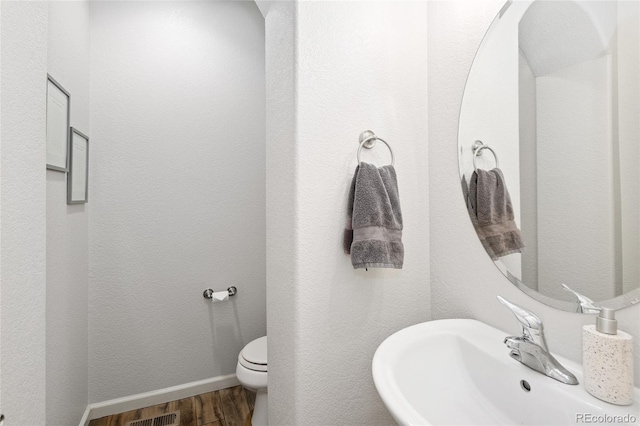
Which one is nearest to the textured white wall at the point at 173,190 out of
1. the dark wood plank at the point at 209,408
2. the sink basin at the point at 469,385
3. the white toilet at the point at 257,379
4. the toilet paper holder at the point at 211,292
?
the toilet paper holder at the point at 211,292

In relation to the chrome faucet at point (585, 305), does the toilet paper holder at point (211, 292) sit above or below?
below

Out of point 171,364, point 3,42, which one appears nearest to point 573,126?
point 3,42

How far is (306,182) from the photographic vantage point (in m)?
0.98

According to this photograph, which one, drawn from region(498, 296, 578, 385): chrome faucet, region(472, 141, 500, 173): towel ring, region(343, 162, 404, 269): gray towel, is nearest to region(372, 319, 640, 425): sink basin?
region(498, 296, 578, 385): chrome faucet

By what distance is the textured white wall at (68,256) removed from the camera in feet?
3.98

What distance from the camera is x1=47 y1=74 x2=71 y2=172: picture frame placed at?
46.7 inches

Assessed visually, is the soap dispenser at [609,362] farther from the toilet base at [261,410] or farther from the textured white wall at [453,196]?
the toilet base at [261,410]

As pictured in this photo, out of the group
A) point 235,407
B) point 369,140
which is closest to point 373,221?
point 369,140

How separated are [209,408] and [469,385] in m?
1.61

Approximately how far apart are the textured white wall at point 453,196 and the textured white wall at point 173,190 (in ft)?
4.07

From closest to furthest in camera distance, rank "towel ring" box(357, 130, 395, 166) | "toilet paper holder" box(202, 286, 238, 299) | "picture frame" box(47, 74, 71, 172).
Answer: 1. "towel ring" box(357, 130, 395, 166)
2. "picture frame" box(47, 74, 71, 172)
3. "toilet paper holder" box(202, 286, 238, 299)

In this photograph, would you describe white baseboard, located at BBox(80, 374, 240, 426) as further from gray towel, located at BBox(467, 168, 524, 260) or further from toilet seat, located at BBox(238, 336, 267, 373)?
gray towel, located at BBox(467, 168, 524, 260)

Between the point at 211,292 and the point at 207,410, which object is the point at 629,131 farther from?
the point at 207,410

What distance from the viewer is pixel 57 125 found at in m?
1.27
